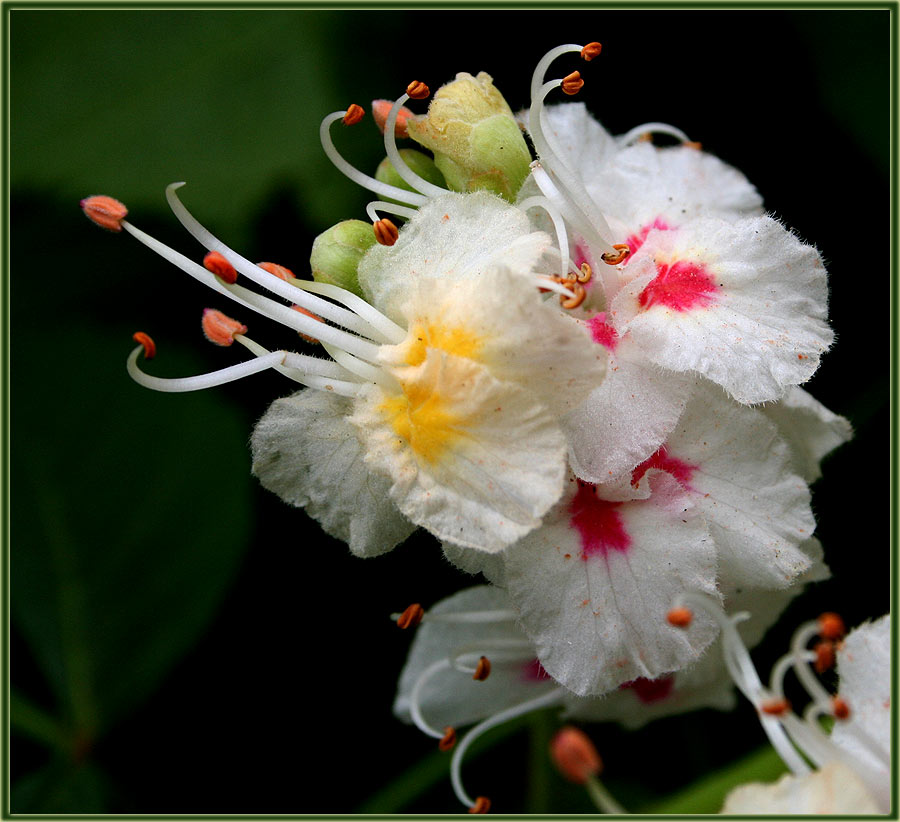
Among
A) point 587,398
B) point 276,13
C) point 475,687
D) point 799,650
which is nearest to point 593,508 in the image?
point 587,398

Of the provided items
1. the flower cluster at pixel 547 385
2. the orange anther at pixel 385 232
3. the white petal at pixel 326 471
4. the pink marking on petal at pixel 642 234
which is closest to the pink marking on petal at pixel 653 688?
the flower cluster at pixel 547 385

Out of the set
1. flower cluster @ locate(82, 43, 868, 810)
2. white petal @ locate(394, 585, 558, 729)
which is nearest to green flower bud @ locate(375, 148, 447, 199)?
flower cluster @ locate(82, 43, 868, 810)

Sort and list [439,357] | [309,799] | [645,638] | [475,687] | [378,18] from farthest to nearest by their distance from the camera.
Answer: [378,18]
[309,799]
[475,687]
[645,638]
[439,357]

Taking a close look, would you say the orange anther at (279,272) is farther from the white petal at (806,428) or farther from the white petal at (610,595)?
the white petal at (806,428)

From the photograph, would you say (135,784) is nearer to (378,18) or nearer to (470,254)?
(470,254)

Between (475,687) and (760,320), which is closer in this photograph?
(760,320)

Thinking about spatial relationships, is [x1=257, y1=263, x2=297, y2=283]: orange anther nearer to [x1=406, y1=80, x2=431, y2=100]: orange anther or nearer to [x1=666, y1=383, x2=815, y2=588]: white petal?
[x1=406, y1=80, x2=431, y2=100]: orange anther
